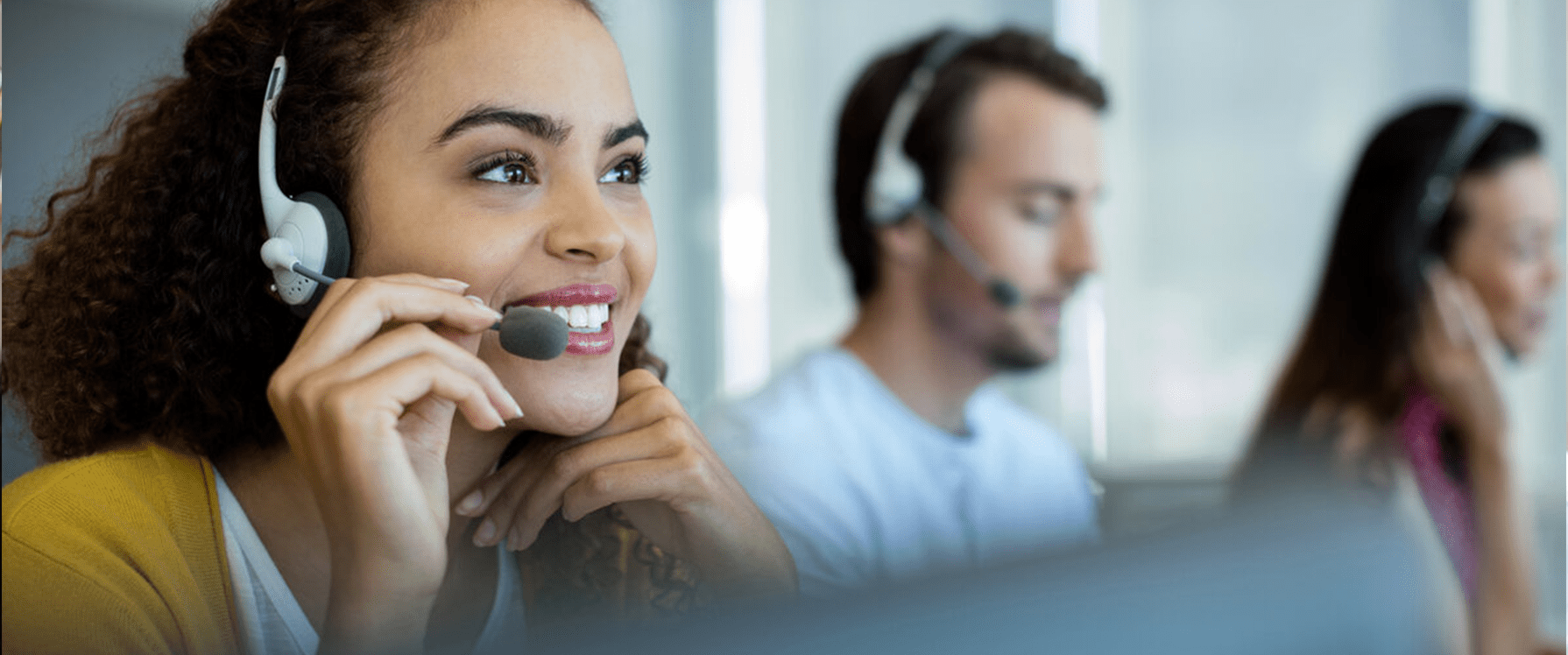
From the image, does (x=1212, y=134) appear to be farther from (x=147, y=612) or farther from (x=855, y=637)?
(x=147, y=612)

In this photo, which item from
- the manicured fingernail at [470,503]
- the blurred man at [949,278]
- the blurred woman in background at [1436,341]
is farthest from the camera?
the blurred woman in background at [1436,341]

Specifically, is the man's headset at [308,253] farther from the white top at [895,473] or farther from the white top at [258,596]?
the white top at [895,473]

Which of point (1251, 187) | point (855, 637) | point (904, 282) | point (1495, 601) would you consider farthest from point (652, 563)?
point (1251, 187)

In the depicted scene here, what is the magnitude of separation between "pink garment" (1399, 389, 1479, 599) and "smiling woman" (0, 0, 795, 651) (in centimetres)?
110

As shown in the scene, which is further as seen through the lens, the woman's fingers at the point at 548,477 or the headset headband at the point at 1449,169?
the headset headband at the point at 1449,169

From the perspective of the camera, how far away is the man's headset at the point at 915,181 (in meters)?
1.18

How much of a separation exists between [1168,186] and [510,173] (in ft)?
4.68

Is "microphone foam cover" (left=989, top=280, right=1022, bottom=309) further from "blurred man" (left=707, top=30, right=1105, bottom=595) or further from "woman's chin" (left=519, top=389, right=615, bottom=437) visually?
"woman's chin" (left=519, top=389, right=615, bottom=437)

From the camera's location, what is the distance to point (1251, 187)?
171cm

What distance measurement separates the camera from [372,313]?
1.49 ft

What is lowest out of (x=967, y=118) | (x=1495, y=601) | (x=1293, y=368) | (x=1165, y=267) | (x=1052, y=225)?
(x=1495, y=601)

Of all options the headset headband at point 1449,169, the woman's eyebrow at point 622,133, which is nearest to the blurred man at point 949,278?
the headset headband at point 1449,169

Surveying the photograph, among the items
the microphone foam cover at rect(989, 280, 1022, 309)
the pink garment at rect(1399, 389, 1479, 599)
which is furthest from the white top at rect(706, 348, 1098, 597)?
the pink garment at rect(1399, 389, 1479, 599)

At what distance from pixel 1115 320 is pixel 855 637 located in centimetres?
134
